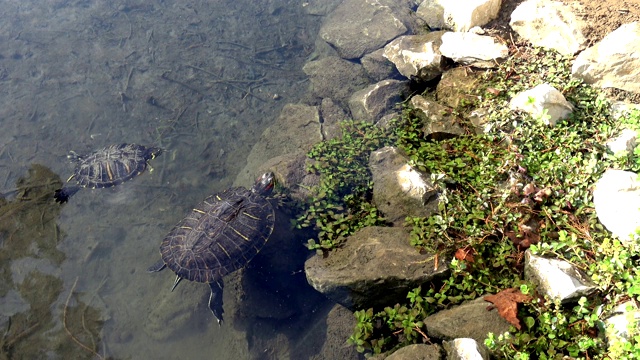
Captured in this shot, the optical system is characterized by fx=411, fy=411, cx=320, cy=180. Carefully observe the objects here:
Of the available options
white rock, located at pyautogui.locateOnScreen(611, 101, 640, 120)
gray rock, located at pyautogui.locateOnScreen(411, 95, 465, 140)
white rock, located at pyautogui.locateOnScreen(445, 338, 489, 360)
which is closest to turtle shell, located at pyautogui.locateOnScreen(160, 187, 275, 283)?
gray rock, located at pyautogui.locateOnScreen(411, 95, 465, 140)

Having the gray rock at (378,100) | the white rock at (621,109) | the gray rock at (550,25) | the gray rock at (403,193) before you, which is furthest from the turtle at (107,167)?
the white rock at (621,109)

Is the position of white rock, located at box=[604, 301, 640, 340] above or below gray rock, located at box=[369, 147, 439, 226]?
above

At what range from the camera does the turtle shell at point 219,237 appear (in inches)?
214

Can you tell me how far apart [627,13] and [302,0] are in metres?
6.80

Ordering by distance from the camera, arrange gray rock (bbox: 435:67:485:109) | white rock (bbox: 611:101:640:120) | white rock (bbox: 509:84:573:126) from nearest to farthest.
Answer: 1. white rock (bbox: 611:101:640:120)
2. white rock (bbox: 509:84:573:126)
3. gray rock (bbox: 435:67:485:109)

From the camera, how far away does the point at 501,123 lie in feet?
17.2

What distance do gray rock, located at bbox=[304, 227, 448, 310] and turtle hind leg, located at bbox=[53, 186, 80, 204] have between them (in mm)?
4393

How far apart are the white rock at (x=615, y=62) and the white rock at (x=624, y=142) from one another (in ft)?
2.94

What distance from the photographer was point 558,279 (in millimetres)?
3643

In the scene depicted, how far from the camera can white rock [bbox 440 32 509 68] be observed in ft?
20.1

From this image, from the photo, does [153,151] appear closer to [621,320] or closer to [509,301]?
[509,301]

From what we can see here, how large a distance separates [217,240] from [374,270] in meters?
2.29

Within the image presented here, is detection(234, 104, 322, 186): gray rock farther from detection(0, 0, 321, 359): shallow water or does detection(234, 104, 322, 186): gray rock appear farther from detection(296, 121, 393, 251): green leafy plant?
detection(296, 121, 393, 251): green leafy plant

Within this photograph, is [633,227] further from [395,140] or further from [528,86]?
[395,140]
